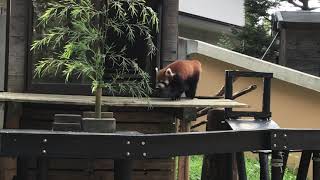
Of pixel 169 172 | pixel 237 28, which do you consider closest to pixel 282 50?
pixel 237 28

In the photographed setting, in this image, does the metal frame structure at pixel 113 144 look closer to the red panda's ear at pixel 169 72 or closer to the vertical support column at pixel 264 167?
the vertical support column at pixel 264 167

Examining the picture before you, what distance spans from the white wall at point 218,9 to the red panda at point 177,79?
11.2 meters

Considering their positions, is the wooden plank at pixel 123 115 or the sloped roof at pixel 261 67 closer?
the wooden plank at pixel 123 115

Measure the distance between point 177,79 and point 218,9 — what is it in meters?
14.1

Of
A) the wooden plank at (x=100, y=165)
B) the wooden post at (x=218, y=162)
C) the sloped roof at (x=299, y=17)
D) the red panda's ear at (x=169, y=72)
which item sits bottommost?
the wooden plank at (x=100, y=165)

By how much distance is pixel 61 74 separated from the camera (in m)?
5.82

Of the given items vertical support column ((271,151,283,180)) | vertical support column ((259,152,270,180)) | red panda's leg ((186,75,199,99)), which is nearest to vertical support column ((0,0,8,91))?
red panda's leg ((186,75,199,99))

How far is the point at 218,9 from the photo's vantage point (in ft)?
65.9

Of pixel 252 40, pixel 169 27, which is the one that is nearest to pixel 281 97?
pixel 169 27

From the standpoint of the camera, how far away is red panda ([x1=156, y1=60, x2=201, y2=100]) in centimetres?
607

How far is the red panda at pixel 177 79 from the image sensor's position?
6.07m

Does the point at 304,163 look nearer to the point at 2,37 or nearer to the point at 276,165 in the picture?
the point at 276,165

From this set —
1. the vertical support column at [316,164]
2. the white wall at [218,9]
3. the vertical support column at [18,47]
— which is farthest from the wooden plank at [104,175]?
the white wall at [218,9]

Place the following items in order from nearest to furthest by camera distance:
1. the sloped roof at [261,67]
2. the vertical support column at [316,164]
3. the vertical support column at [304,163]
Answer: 1. the vertical support column at [316,164]
2. the vertical support column at [304,163]
3. the sloped roof at [261,67]
